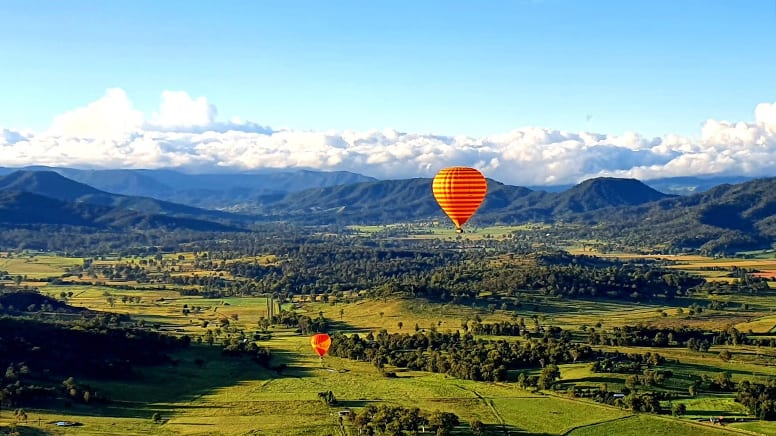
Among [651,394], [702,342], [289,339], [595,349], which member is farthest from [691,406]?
[289,339]

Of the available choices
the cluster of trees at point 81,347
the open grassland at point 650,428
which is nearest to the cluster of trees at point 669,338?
the open grassland at point 650,428

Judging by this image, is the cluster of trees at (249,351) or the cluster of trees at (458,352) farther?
the cluster of trees at (249,351)

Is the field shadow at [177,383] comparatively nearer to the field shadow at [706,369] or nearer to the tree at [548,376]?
the tree at [548,376]

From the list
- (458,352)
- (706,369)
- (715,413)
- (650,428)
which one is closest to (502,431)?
(650,428)

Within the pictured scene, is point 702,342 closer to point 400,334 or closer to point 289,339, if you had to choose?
point 400,334

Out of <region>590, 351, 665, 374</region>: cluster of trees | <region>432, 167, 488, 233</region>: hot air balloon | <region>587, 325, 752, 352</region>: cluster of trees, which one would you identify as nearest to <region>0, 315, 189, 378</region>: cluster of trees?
<region>432, 167, 488, 233</region>: hot air balloon

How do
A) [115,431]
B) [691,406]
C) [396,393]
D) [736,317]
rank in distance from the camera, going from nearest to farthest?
1. [115,431]
2. [691,406]
3. [396,393]
4. [736,317]
